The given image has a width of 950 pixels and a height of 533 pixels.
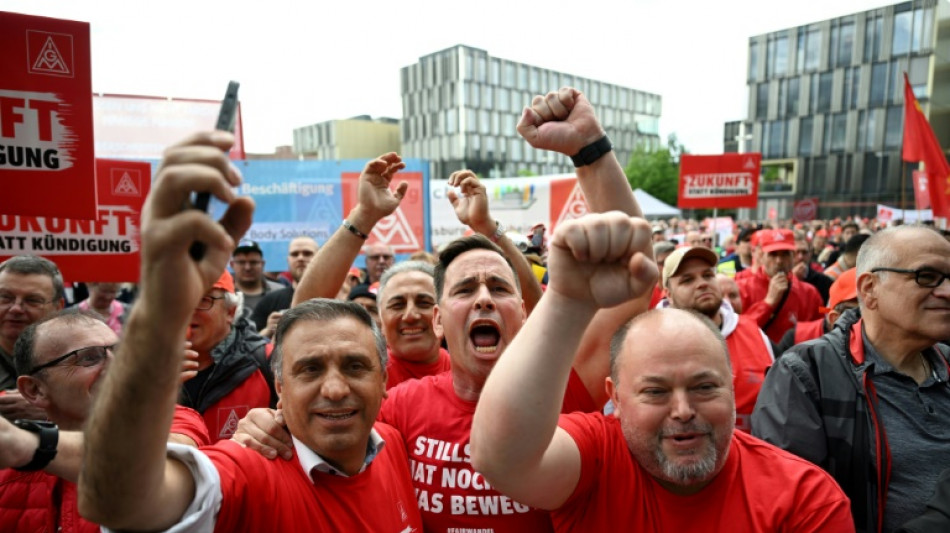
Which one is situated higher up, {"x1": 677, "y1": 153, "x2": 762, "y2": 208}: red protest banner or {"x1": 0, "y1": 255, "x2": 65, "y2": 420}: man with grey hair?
{"x1": 677, "y1": 153, "x2": 762, "y2": 208}: red protest banner

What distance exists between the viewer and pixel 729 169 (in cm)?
1035

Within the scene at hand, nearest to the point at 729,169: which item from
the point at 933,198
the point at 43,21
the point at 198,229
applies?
the point at 933,198

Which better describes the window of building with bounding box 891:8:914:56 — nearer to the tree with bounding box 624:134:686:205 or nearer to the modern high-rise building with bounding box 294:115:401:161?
the tree with bounding box 624:134:686:205

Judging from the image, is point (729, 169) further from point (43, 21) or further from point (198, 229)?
point (198, 229)

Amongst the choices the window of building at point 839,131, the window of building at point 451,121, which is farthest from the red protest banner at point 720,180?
the window of building at point 451,121

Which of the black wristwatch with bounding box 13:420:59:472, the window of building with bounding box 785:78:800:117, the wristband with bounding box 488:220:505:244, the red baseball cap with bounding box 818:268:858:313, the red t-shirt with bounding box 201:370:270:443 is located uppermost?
the window of building with bounding box 785:78:800:117

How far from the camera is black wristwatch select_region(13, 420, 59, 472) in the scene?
4.78 ft

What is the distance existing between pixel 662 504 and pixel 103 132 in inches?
351

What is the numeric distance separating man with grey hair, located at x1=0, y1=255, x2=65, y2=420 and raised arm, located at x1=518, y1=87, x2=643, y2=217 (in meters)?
2.62

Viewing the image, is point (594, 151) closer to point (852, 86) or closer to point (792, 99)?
point (852, 86)

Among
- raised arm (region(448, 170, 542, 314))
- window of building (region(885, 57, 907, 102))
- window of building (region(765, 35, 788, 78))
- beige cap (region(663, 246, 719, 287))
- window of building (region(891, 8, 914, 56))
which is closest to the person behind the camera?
raised arm (region(448, 170, 542, 314))

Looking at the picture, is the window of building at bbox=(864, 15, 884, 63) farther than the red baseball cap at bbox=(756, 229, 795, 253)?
Yes

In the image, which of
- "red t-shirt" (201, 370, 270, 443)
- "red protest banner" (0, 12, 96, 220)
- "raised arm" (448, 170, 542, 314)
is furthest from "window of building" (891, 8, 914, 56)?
"red protest banner" (0, 12, 96, 220)

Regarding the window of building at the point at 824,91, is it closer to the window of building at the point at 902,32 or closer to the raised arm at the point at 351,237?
the window of building at the point at 902,32
